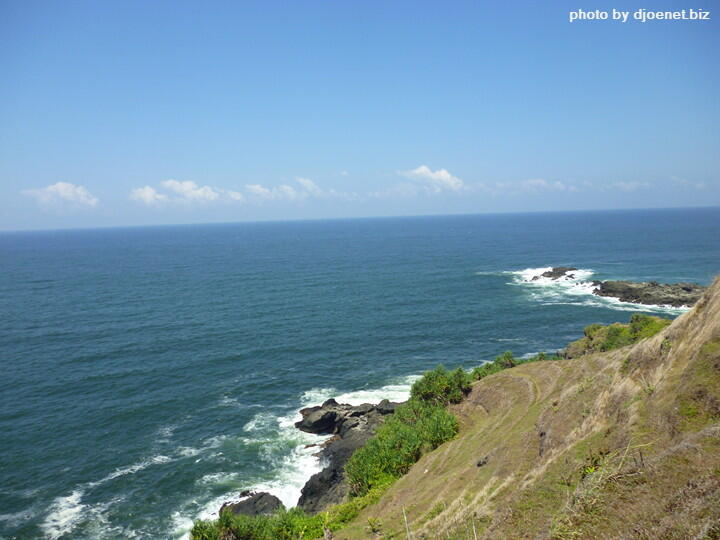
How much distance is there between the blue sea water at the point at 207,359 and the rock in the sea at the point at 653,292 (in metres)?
4.95

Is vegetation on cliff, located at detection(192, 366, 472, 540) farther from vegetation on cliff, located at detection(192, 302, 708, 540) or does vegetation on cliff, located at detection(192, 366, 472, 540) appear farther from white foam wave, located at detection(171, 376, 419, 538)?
white foam wave, located at detection(171, 376, 419, 538)

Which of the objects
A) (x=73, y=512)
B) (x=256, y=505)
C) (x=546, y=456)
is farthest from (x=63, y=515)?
(x=546, y=456)

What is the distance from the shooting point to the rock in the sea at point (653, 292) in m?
97.2

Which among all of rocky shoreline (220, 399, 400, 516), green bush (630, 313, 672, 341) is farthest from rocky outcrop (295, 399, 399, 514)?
green bush (630, 313, 672, 341)

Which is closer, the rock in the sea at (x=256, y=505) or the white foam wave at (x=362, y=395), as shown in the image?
the rock in the sea at (x=256, y=505)

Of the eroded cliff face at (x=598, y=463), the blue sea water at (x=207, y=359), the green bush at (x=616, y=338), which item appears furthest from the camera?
the green bush at (x=616, y=338)

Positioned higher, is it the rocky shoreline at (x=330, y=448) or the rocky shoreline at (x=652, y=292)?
the rocky shoreline at (x=652, y=292)

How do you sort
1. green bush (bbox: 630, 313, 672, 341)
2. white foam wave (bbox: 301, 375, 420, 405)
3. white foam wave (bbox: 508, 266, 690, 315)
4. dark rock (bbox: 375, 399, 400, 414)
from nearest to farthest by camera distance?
dark rock (bbox: 375, 399, 400, 414)
green bush (bbox: 630, 313, 672, 341)
white foam wave (bbox: 301, 375, 420, 405)
white foam wave (bbox: 508, 266, 690, 315)

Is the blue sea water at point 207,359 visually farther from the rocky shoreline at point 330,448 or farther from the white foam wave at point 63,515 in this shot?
the rocky shoreline at point 330,448

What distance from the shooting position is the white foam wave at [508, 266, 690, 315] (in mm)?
98188

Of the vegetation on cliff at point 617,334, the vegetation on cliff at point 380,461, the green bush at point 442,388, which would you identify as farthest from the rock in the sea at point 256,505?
the vegetation on cliff at point 617,334

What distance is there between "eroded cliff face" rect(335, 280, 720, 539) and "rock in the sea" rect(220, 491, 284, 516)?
38.8 ft

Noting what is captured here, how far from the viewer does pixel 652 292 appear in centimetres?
10294

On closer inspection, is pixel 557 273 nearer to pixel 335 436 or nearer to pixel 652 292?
pixel 652 292
